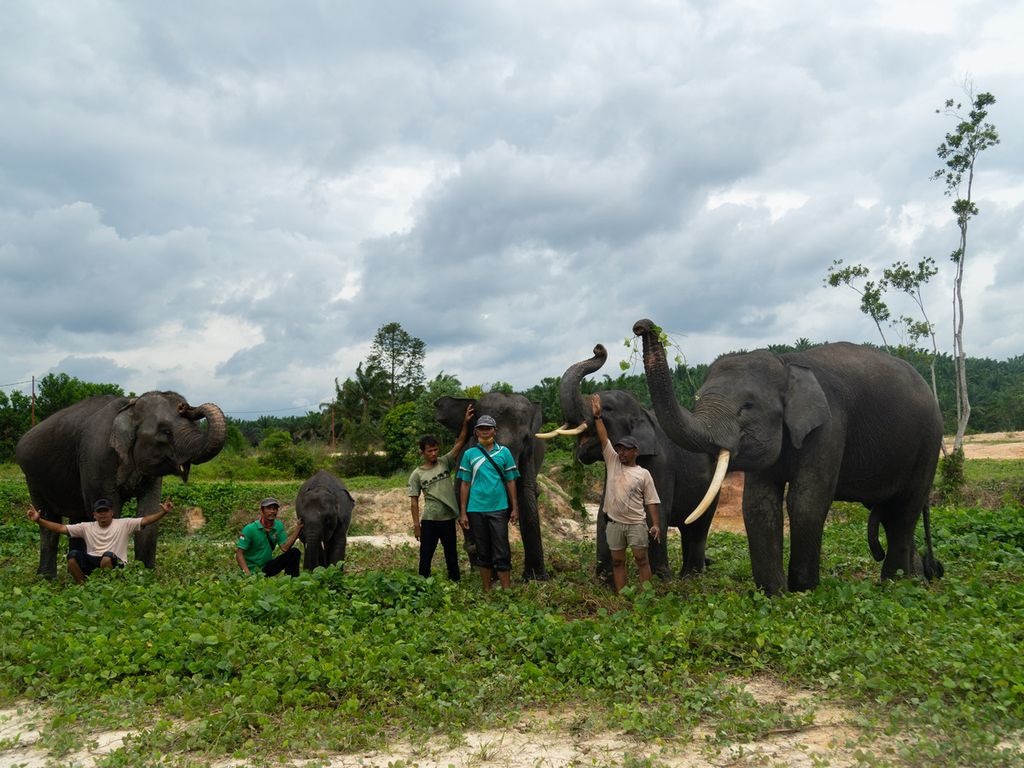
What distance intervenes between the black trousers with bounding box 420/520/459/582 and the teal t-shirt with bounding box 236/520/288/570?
190 centimetres

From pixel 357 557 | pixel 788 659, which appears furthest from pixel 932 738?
pixel 357 557

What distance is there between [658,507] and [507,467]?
5.62ft

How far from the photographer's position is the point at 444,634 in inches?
246

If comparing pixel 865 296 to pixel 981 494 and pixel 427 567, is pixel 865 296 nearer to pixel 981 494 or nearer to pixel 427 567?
pixel 981 494

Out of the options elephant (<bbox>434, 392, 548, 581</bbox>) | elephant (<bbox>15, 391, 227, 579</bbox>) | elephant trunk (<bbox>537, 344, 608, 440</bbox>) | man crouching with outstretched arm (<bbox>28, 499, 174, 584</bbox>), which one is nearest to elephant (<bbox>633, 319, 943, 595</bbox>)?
elephant trunk (<bbox>537, 344, 608, 440</bbox>)

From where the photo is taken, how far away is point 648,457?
916 cm

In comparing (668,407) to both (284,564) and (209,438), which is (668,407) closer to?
(284,564)

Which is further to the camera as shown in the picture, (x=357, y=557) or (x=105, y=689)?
(x=357, y=557)

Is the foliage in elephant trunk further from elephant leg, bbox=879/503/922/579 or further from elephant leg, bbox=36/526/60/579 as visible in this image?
elephant leg, bbox=36/526/60/579

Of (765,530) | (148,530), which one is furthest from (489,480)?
(148,530)

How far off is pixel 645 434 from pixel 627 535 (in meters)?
1.56

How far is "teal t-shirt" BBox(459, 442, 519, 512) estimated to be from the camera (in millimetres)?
8344

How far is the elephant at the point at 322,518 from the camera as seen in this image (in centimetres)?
1028

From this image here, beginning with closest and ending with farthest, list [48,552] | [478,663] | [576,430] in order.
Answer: [478,663] < [576,430] < [48,552]
